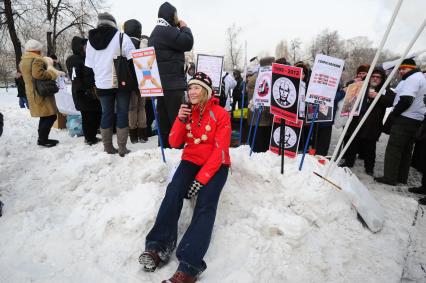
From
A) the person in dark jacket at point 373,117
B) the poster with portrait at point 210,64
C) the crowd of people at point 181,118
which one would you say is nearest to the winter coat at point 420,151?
the crowd of people at point 181,118

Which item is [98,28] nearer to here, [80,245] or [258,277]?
[80,245]

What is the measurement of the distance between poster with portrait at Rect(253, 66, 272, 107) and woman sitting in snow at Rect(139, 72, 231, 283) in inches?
75.3

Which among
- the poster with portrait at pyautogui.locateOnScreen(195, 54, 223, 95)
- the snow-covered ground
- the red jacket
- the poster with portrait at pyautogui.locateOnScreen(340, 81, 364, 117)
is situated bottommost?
the snow-covered ground

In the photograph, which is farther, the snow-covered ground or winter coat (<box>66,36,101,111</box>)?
winter coat (<box>66,36,101,111</box>)

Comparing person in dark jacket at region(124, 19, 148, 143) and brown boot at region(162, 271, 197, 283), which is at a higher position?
person in dark jacket at region(124, 19, 148, 143)

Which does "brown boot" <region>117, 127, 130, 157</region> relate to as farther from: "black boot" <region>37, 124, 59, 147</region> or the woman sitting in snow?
"black boot" <region>37, 124, 59, 147</region>

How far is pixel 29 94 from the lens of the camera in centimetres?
572

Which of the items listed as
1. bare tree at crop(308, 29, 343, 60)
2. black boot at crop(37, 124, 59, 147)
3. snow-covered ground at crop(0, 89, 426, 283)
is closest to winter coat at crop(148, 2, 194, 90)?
snow-covered ground at crop(0, 89, 426, 283)

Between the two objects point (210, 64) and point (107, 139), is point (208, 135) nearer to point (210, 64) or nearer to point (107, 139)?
point (107, 139)

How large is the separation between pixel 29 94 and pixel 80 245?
3786 mm

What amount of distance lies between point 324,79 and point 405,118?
2040 mm

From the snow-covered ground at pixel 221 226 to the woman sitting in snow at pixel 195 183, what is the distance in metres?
0.24

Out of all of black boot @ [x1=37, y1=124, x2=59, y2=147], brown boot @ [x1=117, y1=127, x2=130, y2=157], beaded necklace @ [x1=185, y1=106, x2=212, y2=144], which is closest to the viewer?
beaded necklace @ [x1=185, y1=106, x2=212, y2=144]

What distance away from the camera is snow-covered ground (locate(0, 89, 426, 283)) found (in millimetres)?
2965
